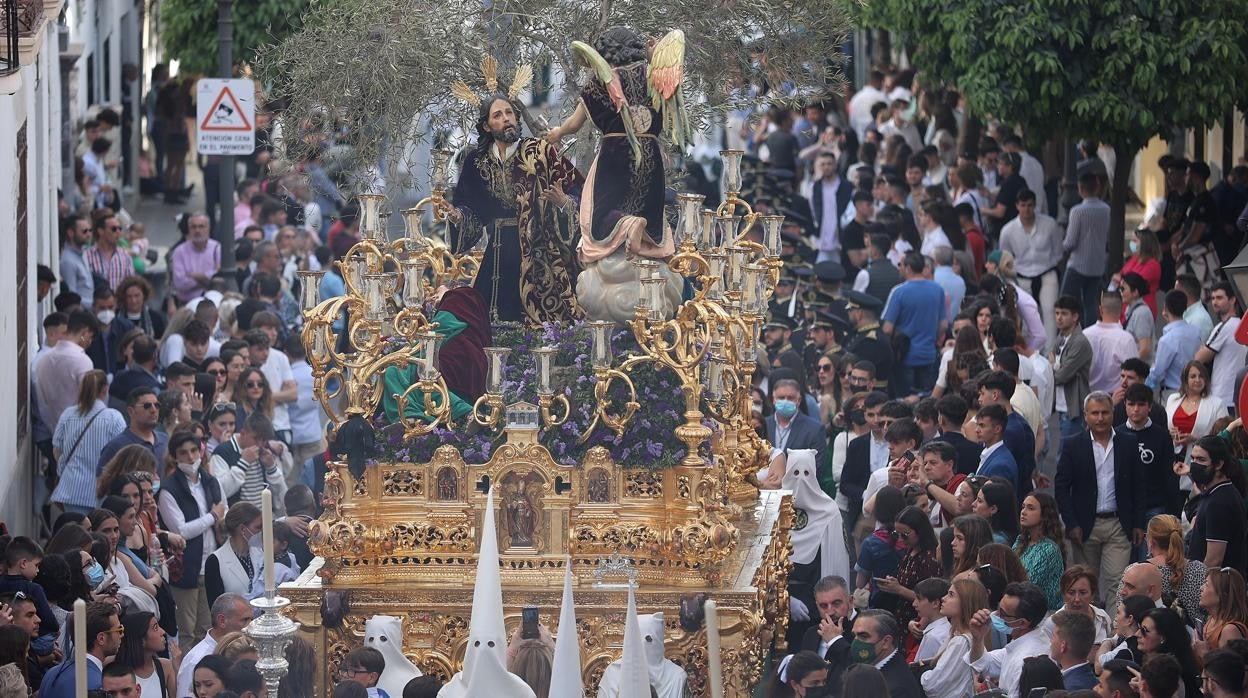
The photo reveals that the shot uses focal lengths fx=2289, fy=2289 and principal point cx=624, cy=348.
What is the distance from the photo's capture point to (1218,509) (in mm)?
11891

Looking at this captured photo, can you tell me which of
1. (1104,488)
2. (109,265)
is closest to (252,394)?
(109,265)

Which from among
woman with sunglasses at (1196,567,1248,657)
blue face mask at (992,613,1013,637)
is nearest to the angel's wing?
blue face mask at (992,613,1013,637)

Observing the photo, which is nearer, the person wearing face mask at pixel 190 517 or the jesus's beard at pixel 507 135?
the jesus's beard at pixel 507 135

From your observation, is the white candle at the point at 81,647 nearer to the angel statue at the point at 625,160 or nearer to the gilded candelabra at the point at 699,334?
the gilded candelabra at the point at 699,334

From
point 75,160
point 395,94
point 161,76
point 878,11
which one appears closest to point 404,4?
point 395,94

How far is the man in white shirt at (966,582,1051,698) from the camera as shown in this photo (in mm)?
10156

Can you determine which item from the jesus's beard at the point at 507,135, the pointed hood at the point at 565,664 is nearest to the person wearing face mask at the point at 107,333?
the jesus's beard at the point at 507,135

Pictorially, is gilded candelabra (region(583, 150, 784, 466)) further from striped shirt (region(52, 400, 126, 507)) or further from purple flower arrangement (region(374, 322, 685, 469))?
striped shirt (region(52, 400, 126, 507))

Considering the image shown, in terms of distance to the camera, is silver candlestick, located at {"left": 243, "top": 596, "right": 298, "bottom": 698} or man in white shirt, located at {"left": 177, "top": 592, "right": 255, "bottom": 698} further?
man in white shirt, located at {"left": 177, "top": 592, "right": 255, "bottom": 698}

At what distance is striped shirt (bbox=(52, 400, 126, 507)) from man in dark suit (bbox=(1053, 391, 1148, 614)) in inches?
224

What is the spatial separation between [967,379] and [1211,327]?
254 cm

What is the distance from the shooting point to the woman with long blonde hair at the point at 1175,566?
11.1 metres

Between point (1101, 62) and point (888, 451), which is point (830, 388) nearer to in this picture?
point (888, 451)

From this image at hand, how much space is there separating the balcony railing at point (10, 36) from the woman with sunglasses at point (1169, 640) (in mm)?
6855
